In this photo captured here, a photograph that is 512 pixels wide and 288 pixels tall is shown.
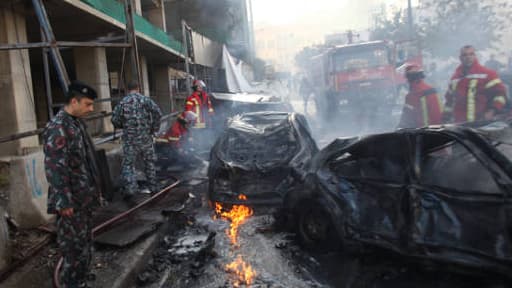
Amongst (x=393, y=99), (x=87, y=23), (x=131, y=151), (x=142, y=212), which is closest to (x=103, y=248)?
(x=142, y=212)

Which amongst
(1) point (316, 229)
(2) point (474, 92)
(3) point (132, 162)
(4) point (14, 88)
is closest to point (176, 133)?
(3) point (132, 162)

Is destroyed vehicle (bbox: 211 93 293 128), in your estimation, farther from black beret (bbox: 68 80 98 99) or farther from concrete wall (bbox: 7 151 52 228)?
black beret (bbox: 68 80 98 99)

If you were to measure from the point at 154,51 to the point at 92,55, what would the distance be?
521 cm

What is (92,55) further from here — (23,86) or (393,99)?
(393,99)

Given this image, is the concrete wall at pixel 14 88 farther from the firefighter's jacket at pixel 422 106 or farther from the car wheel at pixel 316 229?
the firefighter's jacket at pixel 422 106

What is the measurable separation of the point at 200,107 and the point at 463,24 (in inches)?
631

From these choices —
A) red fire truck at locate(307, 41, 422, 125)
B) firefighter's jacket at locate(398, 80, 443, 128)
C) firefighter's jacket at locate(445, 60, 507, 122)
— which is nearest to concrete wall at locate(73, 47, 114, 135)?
red fire truck at locate(307, 41, 422, 125)

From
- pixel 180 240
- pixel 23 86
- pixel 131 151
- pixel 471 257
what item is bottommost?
pixel 180 240

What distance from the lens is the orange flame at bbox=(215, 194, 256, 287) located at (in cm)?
418

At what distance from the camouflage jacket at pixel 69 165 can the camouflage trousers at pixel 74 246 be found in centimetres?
11

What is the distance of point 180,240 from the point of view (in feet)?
17.8

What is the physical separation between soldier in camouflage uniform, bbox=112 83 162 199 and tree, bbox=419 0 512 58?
18.1 meters

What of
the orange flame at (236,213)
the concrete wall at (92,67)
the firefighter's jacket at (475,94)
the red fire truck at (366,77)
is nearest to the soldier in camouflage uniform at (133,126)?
the orange flame at (236,213)

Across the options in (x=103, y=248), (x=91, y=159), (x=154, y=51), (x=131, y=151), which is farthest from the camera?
(x=154, y=51)
